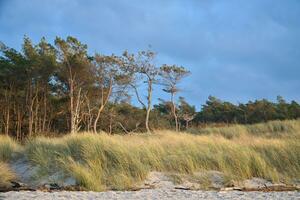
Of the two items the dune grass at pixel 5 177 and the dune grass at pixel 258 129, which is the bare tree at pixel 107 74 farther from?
the dune grass at pixel 5 177

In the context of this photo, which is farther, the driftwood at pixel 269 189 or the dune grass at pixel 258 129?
the dune grass at pixel 258 129

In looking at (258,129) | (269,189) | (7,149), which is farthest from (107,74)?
(269,189)

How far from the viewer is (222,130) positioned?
64.6 feet

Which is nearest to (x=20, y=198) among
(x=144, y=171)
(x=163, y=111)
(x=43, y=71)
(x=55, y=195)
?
(x=55, y=195)

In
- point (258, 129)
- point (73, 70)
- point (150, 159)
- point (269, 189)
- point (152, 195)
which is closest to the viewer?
point (152, 195)

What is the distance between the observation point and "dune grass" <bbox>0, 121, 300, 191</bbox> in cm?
963

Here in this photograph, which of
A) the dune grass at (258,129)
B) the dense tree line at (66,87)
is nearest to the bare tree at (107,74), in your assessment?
the dense tree line at (66,87)

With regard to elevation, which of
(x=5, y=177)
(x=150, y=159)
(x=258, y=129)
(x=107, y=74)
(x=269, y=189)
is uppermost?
(x=107, y=74)

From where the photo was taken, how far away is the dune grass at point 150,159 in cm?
963

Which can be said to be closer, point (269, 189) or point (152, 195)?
point (152, 195)

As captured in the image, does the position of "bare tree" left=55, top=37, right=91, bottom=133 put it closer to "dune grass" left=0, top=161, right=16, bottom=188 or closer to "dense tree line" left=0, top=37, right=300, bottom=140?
"dense tree line" left=0, top=37, right=300, bottom=140

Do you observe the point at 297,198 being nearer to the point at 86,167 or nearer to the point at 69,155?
the point at 86,167

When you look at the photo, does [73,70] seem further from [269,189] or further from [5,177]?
[269,189]

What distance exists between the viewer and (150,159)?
10.5 metres
